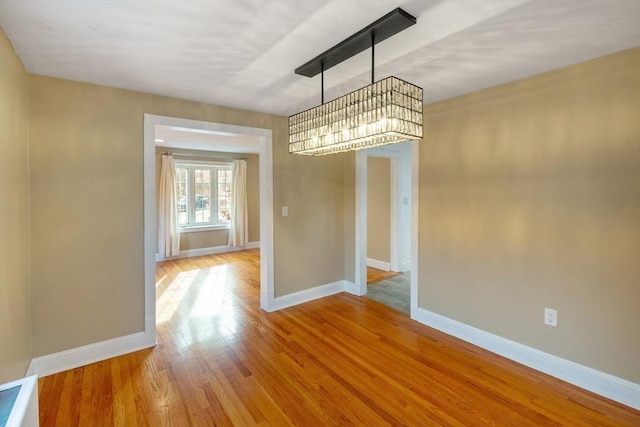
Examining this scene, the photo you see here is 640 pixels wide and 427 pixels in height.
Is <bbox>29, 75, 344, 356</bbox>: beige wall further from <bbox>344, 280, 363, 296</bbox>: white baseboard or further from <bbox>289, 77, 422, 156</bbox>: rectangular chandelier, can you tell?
<bbox>344, 280, 363, 296</bbox>: white baseboard

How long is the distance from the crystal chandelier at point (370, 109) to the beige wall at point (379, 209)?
3476mm

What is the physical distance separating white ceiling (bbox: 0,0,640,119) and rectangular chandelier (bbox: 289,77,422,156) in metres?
0.36

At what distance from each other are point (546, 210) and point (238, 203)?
20.2 ft

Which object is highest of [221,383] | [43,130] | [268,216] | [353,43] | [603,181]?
[353,43]

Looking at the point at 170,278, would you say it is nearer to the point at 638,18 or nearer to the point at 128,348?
the point at 128,348

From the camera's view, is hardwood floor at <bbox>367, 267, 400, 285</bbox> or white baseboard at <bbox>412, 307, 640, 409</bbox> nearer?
white baseboard at <bbox>412, 307, 640, 409</bbox>

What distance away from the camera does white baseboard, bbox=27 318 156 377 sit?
92.4 inches

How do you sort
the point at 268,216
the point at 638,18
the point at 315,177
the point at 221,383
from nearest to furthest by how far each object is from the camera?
the point at 638,18 → the point at 221,383 → the point at 268,216 → the point at 315,177

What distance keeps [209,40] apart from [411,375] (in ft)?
8.98

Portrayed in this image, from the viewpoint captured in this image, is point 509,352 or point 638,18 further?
point 509,352

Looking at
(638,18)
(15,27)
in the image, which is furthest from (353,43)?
(15,27)

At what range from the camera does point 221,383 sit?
2256 mm

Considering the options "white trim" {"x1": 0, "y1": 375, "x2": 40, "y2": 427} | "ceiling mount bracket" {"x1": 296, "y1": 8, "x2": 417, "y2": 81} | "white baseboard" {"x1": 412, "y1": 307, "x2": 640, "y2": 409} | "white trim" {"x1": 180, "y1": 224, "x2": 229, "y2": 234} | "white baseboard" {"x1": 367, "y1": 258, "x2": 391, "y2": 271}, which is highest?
"ceiling mount bracket" {"x1": 296, "y1": 8, "x2": 417, "y2": 81}

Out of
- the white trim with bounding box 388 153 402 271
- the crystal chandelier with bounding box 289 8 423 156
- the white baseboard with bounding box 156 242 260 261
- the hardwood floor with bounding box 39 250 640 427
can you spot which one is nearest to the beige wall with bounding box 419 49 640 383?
the hardwood floor with bounding box 39 250 640 427
